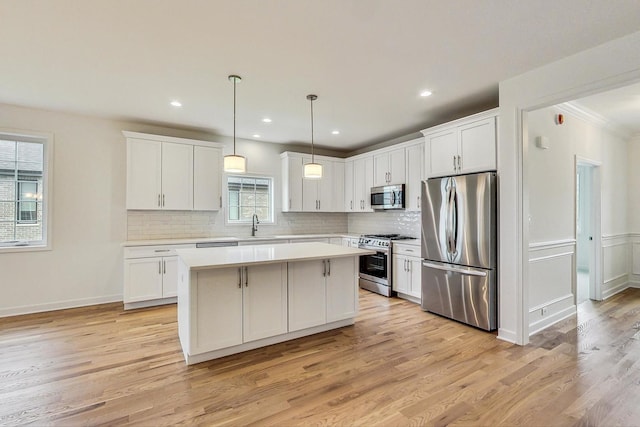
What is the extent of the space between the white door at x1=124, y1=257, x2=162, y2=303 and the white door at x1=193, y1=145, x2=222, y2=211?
3.64ft

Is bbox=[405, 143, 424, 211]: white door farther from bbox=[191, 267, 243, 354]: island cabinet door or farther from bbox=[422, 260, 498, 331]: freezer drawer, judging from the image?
bbox=[191, 267, 243, 354]: island cabinet door

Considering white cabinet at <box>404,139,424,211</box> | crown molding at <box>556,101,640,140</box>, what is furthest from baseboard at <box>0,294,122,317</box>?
crown molding at <box>556,101,640,140</box>

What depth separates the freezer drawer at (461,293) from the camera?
10.8 ft

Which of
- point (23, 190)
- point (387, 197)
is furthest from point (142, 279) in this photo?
point (387, 197)

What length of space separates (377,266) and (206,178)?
318cm

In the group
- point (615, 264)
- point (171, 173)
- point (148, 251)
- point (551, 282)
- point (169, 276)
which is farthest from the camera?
point (615, 264)

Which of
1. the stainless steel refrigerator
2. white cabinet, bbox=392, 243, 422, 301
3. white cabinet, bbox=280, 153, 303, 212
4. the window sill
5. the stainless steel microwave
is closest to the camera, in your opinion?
the stainless steel refrigerator

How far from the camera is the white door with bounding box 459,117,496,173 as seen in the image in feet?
10.9

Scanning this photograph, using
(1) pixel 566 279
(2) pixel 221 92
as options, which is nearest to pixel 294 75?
(2) pixel 221 92

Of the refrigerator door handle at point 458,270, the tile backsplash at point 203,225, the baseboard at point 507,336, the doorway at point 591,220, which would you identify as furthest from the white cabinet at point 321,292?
the doorway at point 591,220

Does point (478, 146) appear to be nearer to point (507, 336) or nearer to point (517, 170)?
point (517, 170)

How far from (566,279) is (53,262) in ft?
22.3

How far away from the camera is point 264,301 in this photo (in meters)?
2.94

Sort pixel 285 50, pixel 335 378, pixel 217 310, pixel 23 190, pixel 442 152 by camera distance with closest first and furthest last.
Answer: pixel 335 378 → pixel 285 50 → pixel 217 310 → pixel 442 152 → pixel 23 190
